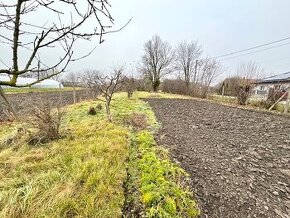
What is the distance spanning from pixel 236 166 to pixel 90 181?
7.81 feet

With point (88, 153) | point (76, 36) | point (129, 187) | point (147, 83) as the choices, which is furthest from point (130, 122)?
point (147, 83)

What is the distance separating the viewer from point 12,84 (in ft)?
3.32

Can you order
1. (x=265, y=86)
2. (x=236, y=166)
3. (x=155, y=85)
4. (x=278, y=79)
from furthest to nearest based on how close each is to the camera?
(x=155, y=85)
(x=265, y=86)
(x=278, y=79)
(x=236, y=166)

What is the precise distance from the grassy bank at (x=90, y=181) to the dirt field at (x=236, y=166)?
0.34m

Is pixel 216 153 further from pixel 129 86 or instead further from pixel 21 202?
pixel 129 86

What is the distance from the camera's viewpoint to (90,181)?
2852 millimetres

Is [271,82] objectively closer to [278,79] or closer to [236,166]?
[278,79]

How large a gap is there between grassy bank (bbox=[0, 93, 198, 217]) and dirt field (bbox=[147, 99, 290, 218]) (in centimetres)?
34

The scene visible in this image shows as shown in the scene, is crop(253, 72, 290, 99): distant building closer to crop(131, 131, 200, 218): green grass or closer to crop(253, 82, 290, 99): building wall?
crop(253, 82, 290, 99): building wall

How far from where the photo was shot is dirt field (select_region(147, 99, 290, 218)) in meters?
2.58

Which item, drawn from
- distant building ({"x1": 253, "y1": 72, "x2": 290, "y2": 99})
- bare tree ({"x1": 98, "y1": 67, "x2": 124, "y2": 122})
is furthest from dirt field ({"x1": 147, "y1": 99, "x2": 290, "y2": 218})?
distant building ({"x1": 253, "y1": 72, "x2": 290, "y2": 99})

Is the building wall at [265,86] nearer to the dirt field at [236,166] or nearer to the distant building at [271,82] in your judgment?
the distant building at [271,82]

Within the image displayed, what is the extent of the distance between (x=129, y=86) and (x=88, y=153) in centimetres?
1308

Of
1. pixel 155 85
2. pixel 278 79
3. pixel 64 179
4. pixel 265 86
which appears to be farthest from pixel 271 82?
pixel 64 179
